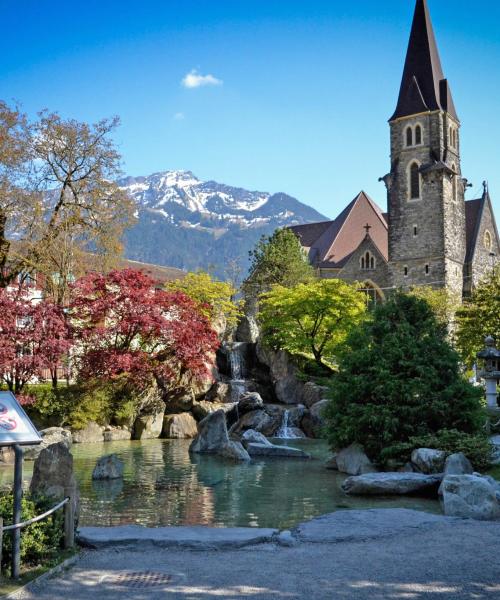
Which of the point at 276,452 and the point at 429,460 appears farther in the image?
the point at 276,452

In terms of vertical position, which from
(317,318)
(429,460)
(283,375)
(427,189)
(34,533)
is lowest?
(34,533)

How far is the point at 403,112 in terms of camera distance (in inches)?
2040

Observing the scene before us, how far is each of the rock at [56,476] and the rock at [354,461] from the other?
787 cm

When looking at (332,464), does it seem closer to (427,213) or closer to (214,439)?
(214,439)


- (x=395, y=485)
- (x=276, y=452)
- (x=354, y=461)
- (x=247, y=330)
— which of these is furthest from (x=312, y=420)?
(x=247, y=330)

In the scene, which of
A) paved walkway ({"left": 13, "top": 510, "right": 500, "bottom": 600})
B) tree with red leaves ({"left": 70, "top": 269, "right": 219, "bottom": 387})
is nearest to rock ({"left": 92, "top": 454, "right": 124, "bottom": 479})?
paved walkway ({"left": 13, "top": 510, "right": 500, "bottom": 600})

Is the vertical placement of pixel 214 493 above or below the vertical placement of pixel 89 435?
below

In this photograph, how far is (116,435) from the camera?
945 inches

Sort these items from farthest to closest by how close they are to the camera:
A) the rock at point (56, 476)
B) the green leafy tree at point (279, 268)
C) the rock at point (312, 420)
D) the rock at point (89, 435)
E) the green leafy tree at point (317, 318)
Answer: the green leafy tree at point (279, 268), the green leafy tree at point (317, 318), the rock at point (312, 420), the rock at point (89, 435), the rock at point (56, 476)

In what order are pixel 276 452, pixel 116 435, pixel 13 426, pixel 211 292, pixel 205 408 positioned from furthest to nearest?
pixel 211 292 → pixel 205 408 → pixel 116 435 → pixel 276 452 → pixel 13 426

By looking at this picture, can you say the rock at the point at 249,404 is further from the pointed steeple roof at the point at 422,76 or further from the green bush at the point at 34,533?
the pointed steeple roof at the point at 422,76

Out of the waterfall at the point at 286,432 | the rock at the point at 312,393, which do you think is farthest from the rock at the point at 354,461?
the rock at the point at 312,393

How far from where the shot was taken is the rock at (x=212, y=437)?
62.6 feet

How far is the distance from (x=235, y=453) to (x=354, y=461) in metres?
4.02
